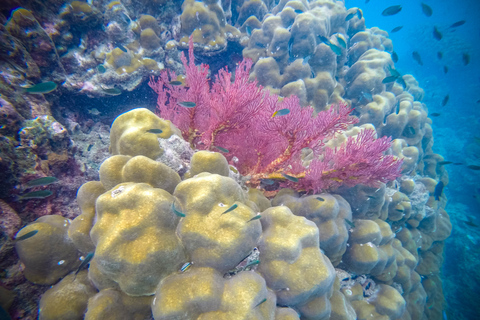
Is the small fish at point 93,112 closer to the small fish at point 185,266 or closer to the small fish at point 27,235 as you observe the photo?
the small fish at point 27,235

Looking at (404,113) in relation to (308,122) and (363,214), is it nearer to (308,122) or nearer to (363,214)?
(363,214)

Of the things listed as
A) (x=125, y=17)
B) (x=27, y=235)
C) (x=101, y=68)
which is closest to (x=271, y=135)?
(x=27, y=235)

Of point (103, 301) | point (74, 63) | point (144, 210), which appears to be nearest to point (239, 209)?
point (144, 210)

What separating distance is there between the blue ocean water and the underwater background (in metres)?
4.21

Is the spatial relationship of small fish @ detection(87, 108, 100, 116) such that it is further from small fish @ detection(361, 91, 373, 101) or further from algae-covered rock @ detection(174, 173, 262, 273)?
small fish @ detection(361, 91, 373, 101)

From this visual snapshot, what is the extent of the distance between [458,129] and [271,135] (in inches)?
1163

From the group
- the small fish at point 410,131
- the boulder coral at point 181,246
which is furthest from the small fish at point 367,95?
the boulder coral at point 181,246

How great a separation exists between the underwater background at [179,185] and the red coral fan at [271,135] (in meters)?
0.06

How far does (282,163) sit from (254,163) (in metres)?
0.55

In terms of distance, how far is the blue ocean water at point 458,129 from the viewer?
9727mm

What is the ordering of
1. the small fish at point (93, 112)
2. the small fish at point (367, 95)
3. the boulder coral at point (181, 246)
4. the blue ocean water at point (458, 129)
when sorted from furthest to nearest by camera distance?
the blue ocean water at point (458, 129), the small fish at point (367, 95), the small fish at point (93, 112), the boulder coral at point (181, 246)

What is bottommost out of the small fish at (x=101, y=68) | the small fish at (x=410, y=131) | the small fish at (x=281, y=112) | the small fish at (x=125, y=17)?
the small fish at (x=101, y=68)

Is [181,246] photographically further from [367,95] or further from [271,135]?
[367,95]

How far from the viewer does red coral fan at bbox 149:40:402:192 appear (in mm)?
3316
